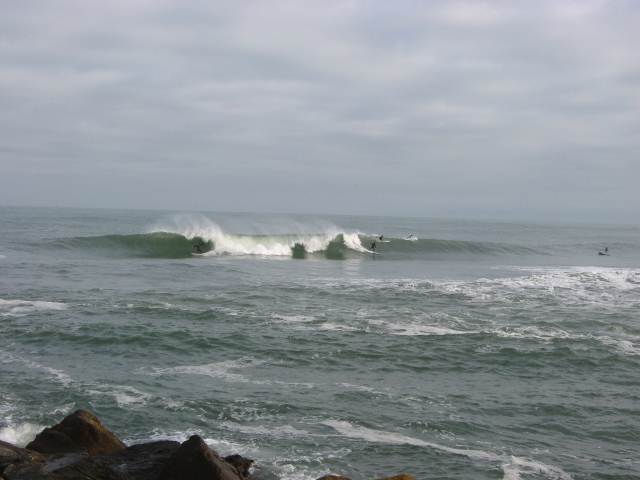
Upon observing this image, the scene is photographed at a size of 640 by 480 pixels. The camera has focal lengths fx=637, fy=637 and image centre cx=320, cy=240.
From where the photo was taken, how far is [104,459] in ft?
23.4

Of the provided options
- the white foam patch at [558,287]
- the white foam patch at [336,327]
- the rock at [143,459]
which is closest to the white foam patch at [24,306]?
the white foam patch at [336,327]

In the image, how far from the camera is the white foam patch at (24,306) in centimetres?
1738

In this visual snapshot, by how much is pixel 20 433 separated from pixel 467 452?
20.6 ft

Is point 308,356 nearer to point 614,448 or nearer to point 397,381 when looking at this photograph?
point 397,381

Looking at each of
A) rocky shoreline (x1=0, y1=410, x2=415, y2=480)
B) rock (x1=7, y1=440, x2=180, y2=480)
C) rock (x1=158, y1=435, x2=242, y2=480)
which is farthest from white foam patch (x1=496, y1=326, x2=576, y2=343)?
rock (x1=158, y1=435, x2=242, y2=480)

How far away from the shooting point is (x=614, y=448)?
9.26 m

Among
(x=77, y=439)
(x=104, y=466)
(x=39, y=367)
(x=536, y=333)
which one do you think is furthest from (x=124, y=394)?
(x=536, y=333)

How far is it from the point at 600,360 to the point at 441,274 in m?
18.1

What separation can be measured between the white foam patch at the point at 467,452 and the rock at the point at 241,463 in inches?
80.8

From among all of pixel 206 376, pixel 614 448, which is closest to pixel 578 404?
pixel 614 448

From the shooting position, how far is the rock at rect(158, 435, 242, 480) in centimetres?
645

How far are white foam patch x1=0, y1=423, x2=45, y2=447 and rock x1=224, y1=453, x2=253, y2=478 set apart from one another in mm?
3055

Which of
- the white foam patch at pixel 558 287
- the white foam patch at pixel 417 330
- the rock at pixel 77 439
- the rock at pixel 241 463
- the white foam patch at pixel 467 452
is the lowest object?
the white foam patch at pixel 467 452

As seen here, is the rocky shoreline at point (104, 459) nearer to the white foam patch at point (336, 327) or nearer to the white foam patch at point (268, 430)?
the white foam patch at point (268, 430)
